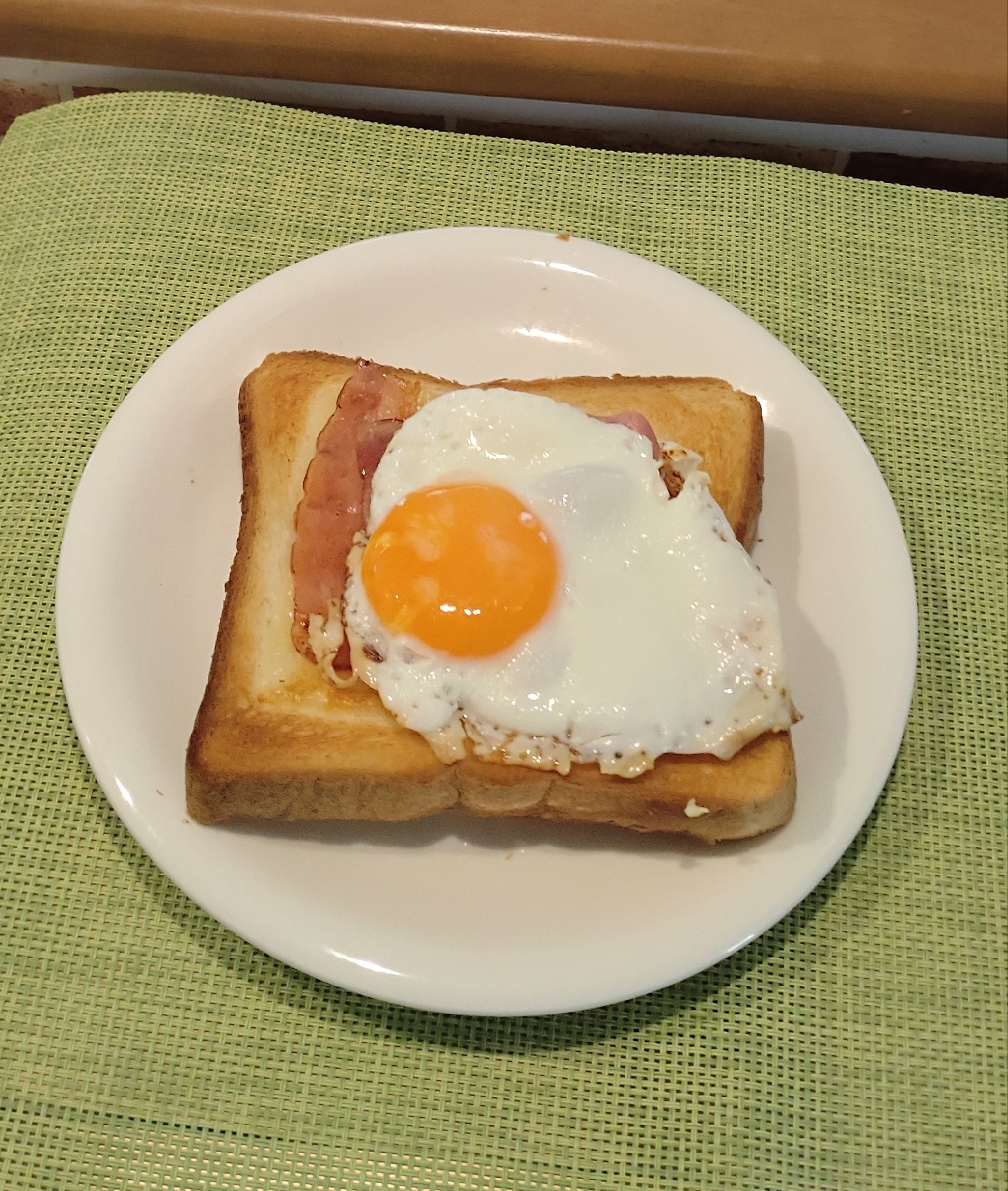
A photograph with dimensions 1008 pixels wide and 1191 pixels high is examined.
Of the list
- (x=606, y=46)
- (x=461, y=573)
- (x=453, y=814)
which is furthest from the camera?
(x=606, y=46)

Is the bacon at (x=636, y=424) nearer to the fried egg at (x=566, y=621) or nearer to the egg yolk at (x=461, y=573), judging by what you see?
the fried egg at (x=566, y=621)

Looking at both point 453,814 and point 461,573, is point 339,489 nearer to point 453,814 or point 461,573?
point 461,573

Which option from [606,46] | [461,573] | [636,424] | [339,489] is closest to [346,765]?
[461,573]

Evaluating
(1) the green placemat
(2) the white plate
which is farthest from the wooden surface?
(2) the white plate

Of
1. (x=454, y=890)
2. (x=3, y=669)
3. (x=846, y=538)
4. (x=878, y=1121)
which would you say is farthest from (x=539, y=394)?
(x=878, y=1121)

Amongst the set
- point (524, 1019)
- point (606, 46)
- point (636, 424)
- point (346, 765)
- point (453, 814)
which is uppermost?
point (606, 46)

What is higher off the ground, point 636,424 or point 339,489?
point 636,424
